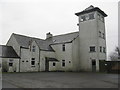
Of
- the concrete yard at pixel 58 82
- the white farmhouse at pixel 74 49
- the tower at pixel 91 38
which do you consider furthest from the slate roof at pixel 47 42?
the concrete yard at pixel 58 82

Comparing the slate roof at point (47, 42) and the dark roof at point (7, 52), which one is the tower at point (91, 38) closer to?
the slate roof at point (47, 42)

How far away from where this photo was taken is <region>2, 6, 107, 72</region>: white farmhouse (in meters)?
28.2

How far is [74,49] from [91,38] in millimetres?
4167

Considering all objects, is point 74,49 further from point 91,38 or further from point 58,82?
point 58,82

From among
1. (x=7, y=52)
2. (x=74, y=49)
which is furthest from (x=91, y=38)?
(x=7, y=52)

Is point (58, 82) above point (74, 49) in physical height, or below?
below

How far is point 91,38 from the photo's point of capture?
1143 inches

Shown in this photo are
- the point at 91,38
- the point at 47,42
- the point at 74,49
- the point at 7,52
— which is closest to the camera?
the point at 7,52

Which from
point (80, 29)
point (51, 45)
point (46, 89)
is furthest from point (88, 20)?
point (46, 89)

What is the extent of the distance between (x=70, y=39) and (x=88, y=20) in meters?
5.50

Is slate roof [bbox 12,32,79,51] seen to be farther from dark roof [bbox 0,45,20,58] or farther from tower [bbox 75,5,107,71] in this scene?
tower [bbox 75,5,107,71]

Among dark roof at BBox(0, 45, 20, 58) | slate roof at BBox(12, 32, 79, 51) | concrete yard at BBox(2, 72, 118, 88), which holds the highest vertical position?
slate roof at BBox(12, 32, 79, 51)

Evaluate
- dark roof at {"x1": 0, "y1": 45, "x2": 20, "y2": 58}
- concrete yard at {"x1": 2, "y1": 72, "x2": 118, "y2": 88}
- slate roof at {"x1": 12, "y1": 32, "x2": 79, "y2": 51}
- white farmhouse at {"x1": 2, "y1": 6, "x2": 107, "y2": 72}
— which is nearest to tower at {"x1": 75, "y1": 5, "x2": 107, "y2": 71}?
white farmhouse at {"x1": 2, "y1": 6, "x2": 107, "y2": 72}

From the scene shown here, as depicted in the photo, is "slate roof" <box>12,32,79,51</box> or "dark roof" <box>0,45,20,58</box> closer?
"dark roof" <box>0,45,20,58</box>
